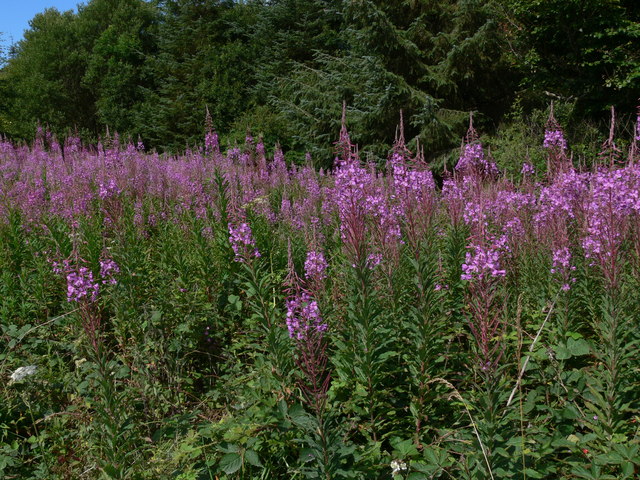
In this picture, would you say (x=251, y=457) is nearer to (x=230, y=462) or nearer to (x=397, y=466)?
(x=230, y=462)

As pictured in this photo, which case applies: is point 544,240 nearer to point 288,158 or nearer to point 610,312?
point 610,312

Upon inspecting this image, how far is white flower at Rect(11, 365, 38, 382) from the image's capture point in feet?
12.1

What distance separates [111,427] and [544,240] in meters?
3.75

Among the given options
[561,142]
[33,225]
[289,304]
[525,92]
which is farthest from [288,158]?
[289,304]

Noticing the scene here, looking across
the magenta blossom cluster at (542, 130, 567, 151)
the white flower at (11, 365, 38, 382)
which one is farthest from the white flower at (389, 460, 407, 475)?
the magenta blossom cluster at (542, 130, 567, 151)

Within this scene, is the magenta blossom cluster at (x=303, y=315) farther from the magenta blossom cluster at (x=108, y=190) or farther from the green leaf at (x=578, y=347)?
the magenta blossom cluster at (x=108, y=190)

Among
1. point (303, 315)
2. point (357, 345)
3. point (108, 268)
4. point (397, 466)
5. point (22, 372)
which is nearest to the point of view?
point (397, 466)

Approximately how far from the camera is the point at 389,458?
281 centimetres

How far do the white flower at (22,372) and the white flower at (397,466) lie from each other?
2.90 meters

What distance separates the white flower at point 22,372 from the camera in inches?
146

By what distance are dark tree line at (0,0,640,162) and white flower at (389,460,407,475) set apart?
8740 millimetres

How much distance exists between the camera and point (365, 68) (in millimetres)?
14836

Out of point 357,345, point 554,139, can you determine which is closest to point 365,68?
point 554,139

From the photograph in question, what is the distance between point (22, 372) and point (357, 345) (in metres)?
2.75
